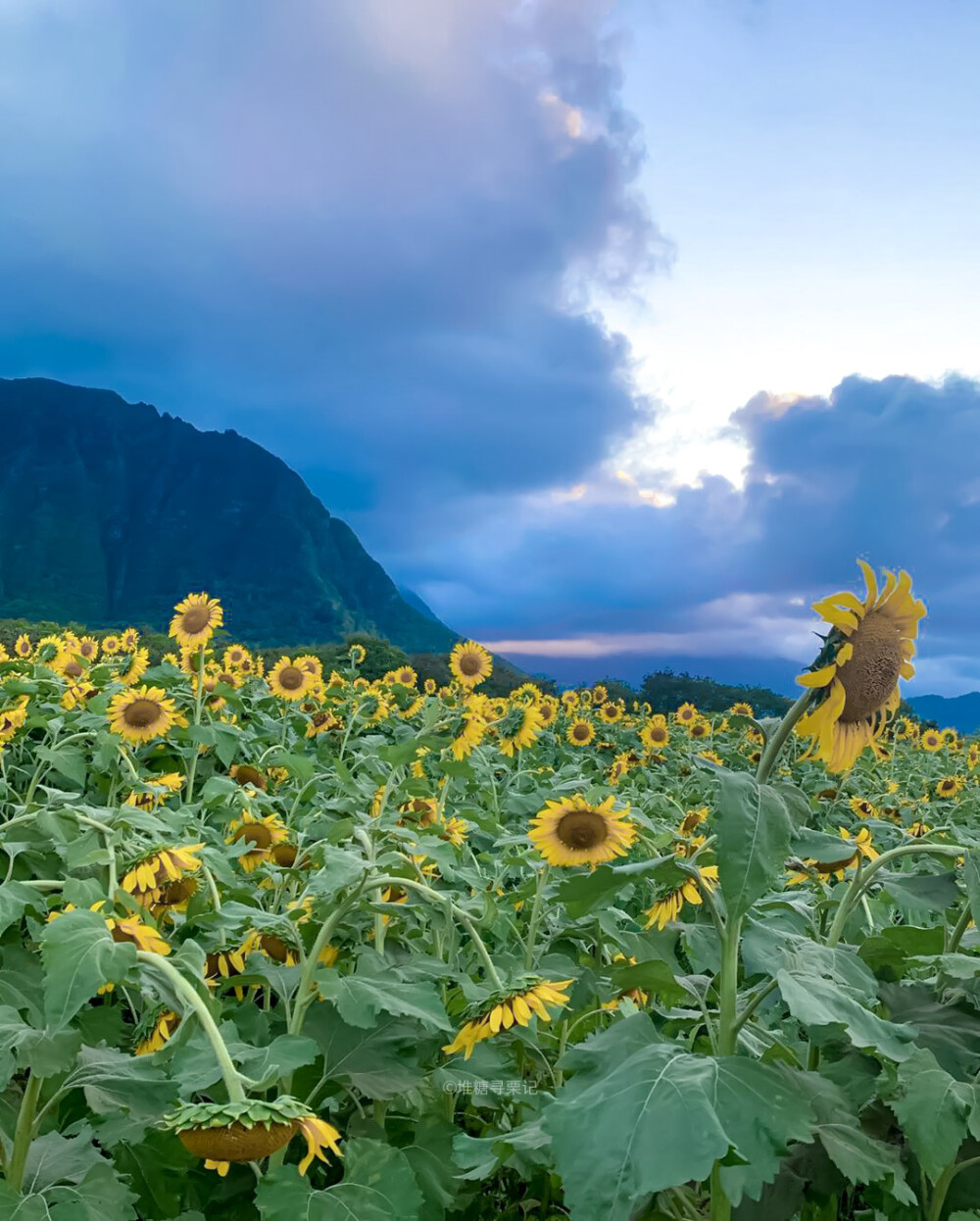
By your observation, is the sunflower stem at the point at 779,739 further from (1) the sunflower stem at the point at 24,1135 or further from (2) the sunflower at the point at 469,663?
(2) the sunflower at the point at 469,663

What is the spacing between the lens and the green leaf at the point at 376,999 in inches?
76.5

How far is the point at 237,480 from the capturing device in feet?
607

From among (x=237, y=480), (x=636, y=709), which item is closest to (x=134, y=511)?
(x=237, y=480)

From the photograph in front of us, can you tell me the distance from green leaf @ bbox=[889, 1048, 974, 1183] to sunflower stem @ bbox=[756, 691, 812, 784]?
0.59 metres

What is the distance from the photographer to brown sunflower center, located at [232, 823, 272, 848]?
375 cm

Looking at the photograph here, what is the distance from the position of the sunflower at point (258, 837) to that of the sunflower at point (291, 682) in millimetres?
5636

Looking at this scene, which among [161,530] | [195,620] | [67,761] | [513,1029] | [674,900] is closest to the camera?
[513,1029]

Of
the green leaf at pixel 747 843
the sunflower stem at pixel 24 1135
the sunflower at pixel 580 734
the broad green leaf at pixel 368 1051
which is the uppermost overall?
the sunflower at pixel 580 734

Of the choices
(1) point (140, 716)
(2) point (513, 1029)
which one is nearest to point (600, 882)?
(2) point (513, 1029)

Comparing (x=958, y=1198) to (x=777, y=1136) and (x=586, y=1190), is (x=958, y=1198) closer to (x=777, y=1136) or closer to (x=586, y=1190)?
(x=777, y=1136)

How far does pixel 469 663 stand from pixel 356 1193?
7.39 m

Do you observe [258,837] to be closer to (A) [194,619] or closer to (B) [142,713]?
(B) [142,713]

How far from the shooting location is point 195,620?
24.2 feet

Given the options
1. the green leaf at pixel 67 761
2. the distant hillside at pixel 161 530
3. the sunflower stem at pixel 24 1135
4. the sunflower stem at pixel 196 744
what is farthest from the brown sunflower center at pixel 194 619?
the distant hillside at pixel 161 530
